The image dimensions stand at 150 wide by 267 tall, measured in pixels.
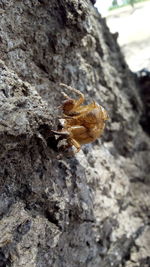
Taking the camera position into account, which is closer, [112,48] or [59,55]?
[59,55]

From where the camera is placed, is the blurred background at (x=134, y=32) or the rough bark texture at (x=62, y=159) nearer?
the rough bark texture at (x=62, y=159)

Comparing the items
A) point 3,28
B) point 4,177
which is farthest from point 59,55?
point 4,177

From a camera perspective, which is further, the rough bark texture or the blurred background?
the blurred background

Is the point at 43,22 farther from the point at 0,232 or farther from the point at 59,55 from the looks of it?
the point at 0,232

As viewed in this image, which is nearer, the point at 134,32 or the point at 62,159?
the point at 62,159
